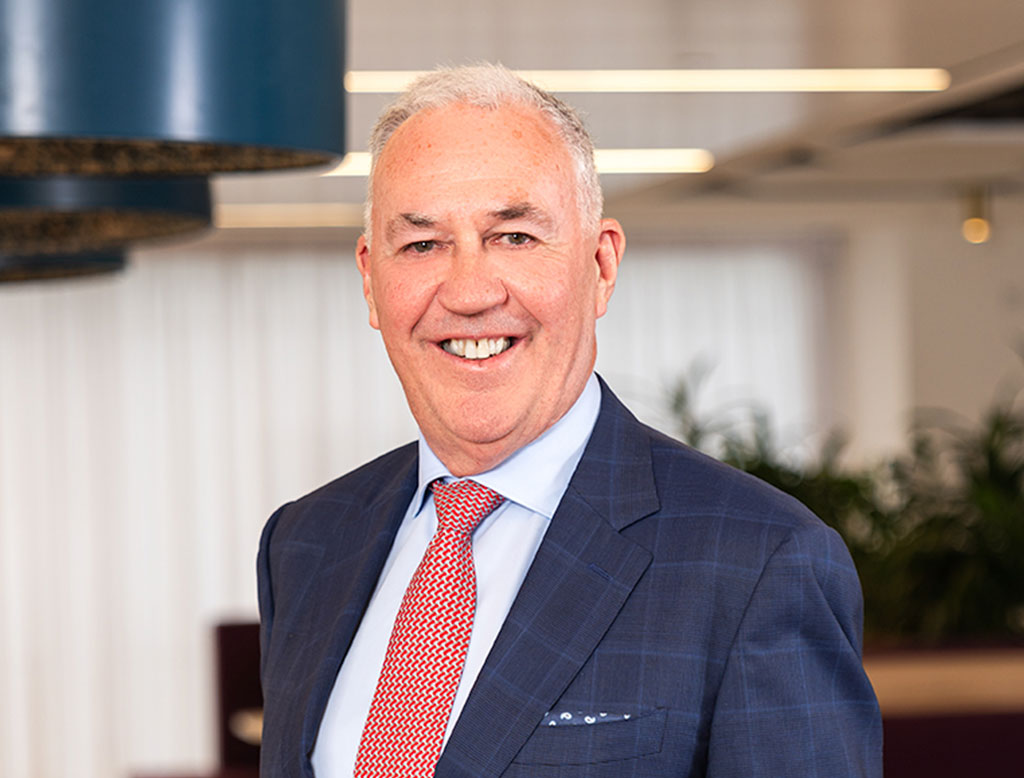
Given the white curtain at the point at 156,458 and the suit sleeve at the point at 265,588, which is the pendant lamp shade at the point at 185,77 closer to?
the suit sleeve at the point at 265,588

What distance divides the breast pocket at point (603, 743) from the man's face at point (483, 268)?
260mm

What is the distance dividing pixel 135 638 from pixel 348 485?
23.0 ft

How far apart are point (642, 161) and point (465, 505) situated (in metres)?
4.36

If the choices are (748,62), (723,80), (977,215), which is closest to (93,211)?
(748,62)

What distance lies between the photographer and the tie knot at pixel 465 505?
51.6 inches

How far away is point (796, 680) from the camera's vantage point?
1112 mm

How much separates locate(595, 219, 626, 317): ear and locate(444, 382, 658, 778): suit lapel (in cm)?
14

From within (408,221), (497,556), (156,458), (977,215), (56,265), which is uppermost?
(977,215)

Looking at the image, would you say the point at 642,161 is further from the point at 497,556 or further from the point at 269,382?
the point at 497,556

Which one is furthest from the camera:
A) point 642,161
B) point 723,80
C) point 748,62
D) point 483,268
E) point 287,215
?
point 287,215

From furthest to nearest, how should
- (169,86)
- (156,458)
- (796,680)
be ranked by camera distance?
→ (156,458) < (169,86) < (796,680)

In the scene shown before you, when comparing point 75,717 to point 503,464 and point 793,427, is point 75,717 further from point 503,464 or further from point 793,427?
point 503,464

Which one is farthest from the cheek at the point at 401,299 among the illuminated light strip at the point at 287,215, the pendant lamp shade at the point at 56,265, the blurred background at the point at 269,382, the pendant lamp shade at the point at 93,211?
the blurred background at the point at 269,382

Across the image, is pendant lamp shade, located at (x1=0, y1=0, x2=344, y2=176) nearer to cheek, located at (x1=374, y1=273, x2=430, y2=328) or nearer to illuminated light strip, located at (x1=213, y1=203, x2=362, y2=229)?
cheek, located at (x1=374, y1=273, x2=430, y2=328)
